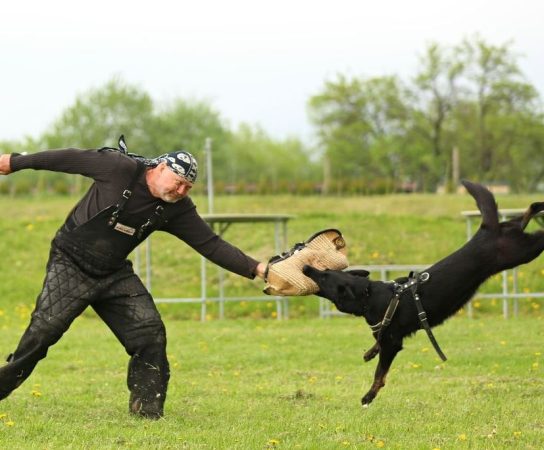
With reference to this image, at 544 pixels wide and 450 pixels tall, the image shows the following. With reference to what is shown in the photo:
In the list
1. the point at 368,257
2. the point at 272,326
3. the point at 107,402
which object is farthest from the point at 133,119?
the point at 107,402

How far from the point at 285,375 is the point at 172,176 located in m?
3.51

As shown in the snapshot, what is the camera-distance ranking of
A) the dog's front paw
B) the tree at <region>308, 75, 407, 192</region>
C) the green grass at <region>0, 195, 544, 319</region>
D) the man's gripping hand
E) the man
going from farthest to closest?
the tree at <region>308, 75, 407, 192</region> < the green grass at <region>0, 195, 544, 319</region> < the dog's front paw < the man < the man's gripping hand

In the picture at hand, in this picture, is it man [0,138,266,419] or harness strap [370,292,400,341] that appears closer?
man [0,138,266,419]

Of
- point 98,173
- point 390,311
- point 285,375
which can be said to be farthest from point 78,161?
point 285,375

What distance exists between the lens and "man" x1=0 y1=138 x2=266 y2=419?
601 cm

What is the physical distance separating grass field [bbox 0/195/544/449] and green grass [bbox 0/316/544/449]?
0.7 inches

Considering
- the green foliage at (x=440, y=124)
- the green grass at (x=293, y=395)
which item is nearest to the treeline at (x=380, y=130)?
the green foliage at (x=440, y=124)

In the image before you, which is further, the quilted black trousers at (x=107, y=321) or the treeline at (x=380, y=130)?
the treeline at (x=380, y=130)

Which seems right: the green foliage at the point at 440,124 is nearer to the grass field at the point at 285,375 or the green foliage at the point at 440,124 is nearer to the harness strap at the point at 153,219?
the grass field at the point at 285,375

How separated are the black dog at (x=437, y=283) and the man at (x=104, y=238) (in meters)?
1.22

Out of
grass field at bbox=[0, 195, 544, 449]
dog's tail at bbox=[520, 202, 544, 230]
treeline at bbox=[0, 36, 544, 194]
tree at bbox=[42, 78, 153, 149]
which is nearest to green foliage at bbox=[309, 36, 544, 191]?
treeline at bbox=[0, 36, 544, 194]

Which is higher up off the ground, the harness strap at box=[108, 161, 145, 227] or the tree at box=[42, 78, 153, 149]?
the tree at box=[42, 78, 153, 149]

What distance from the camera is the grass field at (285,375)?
221 inches

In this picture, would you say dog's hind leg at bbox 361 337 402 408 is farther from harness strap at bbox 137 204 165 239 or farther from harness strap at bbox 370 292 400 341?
harness strap at bbox 137 204 165 239
